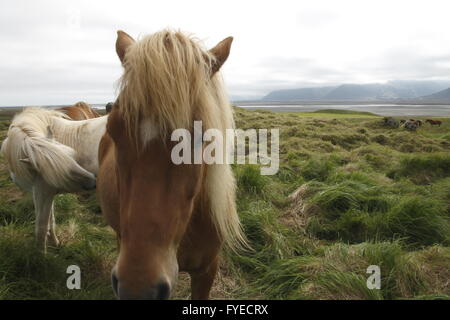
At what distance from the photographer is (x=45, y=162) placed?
9.65ft

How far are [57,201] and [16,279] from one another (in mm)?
2112

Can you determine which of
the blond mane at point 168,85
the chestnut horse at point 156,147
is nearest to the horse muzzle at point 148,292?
the chestnut horse at point 156,147

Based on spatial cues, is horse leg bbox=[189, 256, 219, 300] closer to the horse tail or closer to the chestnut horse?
the chestnut horse

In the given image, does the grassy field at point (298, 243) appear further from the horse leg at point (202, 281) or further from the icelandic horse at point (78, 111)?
the icelandic horse at point (78, 111)

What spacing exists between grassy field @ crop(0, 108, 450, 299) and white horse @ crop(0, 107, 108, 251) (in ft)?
1.51

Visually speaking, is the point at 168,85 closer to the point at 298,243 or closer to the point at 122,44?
the point at 122,44

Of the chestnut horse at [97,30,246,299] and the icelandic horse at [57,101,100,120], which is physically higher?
the icelandic horse at [57,101,100,120]

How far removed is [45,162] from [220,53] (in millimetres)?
2341

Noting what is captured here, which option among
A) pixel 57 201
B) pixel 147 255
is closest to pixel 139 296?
pixel 147 255

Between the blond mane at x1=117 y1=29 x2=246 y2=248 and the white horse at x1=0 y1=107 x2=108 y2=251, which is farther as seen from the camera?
the white horse at x1=0 y1=107 x2=108 y2=251

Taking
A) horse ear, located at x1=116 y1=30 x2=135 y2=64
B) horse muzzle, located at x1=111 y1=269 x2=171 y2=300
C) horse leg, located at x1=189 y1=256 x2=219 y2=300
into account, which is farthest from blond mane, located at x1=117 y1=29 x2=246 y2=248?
horse leg, located at x1=189 y1=256 x2=219 y2=300

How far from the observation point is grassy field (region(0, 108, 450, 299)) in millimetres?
2664

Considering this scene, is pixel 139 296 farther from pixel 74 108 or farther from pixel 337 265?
pixel 74 108

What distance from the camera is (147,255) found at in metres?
1.28
